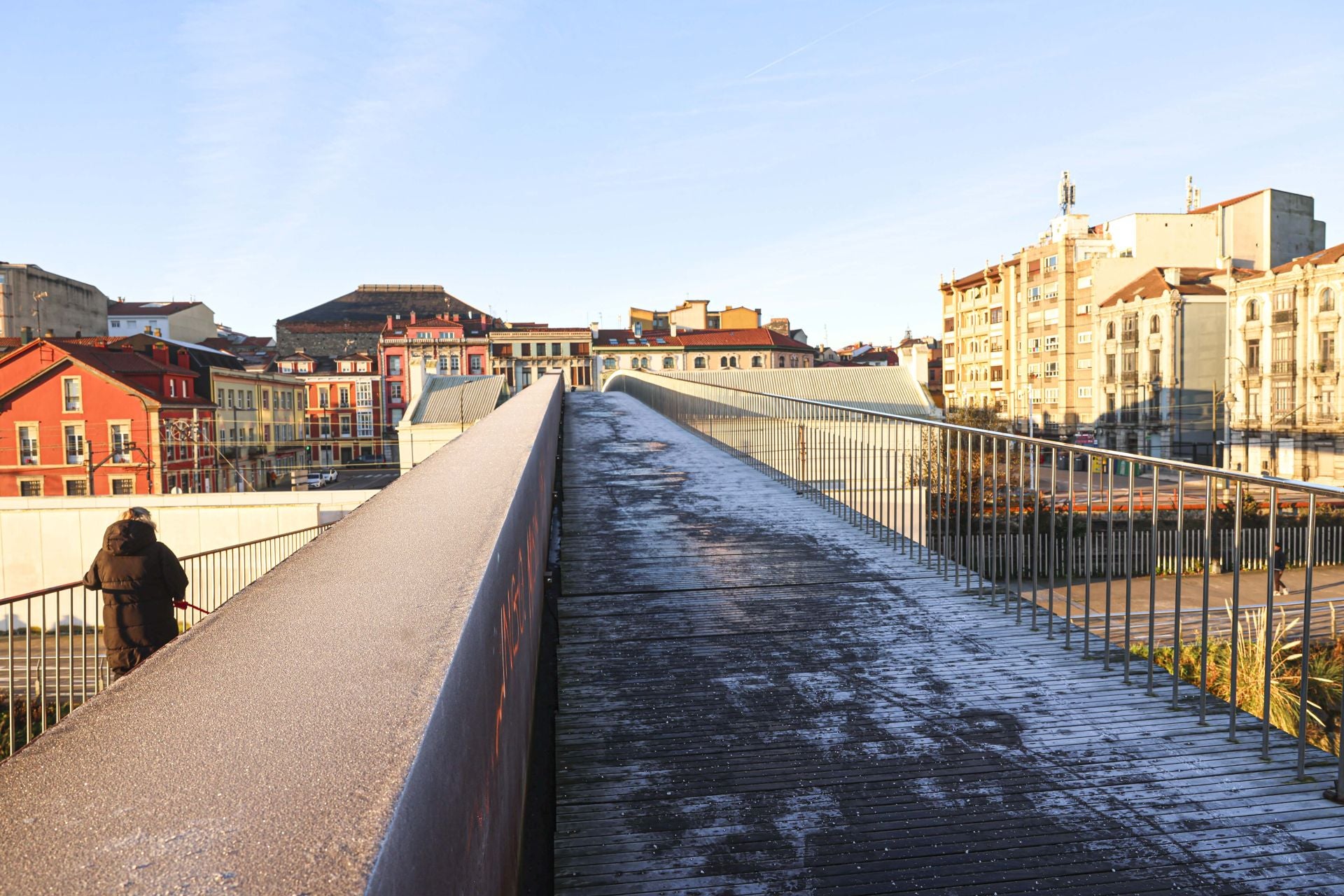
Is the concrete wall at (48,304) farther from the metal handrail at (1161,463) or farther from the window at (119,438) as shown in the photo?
the metal handrail at (1161,463)

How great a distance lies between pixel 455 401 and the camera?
40656 millimetres

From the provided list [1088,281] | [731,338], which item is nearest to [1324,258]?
[1088,281]

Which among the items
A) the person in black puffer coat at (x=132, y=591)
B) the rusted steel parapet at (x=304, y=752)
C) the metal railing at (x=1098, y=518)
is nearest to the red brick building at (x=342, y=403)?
the metal railing at (x=1098, y=518)

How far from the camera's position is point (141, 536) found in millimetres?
6285

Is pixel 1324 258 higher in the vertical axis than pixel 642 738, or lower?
higher

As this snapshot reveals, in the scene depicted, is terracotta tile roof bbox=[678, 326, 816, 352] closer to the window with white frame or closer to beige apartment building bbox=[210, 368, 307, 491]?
beige apartment building bbox=[210, 368, 307, 491]

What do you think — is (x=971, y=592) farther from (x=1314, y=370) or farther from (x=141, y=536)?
(x=1314, y=370)

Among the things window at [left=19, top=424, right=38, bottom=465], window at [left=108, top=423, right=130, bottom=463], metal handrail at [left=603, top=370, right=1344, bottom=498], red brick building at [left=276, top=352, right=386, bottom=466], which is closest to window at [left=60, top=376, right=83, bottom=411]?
window at [left=108, top=423, right=130, bottom=463]

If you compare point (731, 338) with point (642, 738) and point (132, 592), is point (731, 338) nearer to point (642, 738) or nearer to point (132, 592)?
point (132, 592)

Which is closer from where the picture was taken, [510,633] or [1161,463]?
[510,633]

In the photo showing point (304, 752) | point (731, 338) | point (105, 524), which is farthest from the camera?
point (731, 338)

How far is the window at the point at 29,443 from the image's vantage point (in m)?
46.2

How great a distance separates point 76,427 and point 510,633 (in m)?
53.1

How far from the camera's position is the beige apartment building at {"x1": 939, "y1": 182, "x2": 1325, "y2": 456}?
64000 millimetres
